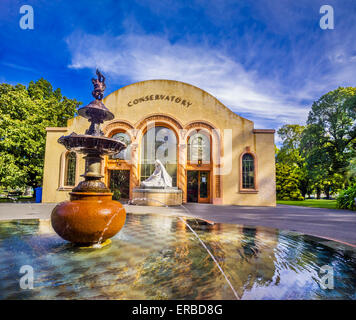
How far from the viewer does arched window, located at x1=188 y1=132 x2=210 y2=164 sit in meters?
15.8

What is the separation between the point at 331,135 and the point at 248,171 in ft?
47.4

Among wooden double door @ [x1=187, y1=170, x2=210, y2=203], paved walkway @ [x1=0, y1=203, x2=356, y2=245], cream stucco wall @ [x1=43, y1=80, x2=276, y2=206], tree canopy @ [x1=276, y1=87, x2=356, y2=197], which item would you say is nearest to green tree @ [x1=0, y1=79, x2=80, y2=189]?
cream stucco wall @ [x1=43, y1=80, x2=276, y2=206]

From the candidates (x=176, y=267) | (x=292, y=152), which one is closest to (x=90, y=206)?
(x=176, y=267)

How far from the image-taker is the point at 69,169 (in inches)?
619

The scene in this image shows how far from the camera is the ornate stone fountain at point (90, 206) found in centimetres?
361

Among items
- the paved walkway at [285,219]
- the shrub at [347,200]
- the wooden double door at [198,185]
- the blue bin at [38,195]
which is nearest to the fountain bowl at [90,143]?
the paved walkway at [285,219]

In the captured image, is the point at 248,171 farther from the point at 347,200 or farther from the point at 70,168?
the point at 70,168

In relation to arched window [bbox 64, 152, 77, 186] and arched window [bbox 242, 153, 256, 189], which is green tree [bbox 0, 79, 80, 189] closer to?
arched window [bbox 64, 152, 77, 186]

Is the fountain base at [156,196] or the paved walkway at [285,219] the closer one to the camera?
the paved walkway at [285,219]

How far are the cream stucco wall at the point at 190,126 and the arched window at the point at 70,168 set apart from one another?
56 centimetres

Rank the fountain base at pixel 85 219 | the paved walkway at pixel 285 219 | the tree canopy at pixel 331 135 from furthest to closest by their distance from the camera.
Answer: the tree canopy at pixel 331 135, the paved walkway at pixel 285 219, the fountain base at pixel 85 219

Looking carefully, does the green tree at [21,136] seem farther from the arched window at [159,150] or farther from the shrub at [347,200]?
the shrub at [347,200]

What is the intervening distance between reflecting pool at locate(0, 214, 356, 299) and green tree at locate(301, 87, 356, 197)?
20.8 m
